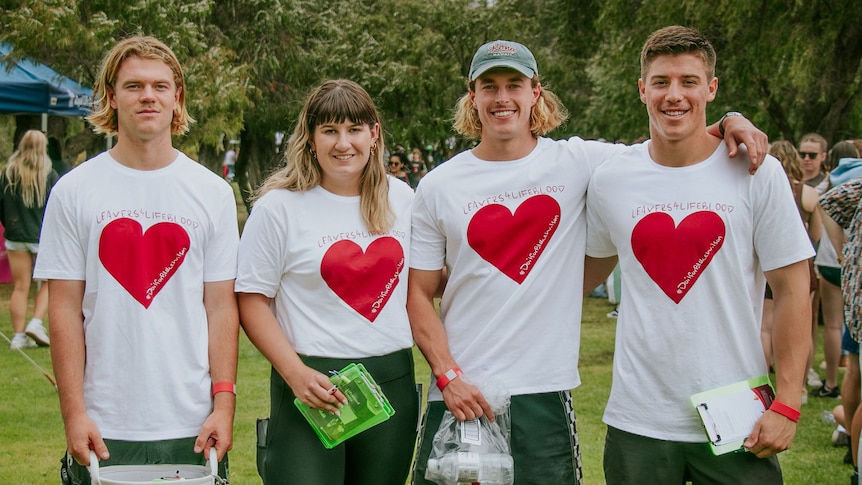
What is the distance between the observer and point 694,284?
3.17 m

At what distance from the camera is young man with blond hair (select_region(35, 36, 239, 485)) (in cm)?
318

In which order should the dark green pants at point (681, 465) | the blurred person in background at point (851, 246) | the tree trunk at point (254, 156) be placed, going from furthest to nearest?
1. the tree trunk at point (254, 156)
2. the blurred person in background at point (851, 246)
3. the dark green pants at point (681, 465)

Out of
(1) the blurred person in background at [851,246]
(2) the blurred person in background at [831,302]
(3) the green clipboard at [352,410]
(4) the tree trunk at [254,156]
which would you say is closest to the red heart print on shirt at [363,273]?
(3) the green clipboard at [352,410]

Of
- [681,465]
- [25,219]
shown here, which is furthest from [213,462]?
[25,219]

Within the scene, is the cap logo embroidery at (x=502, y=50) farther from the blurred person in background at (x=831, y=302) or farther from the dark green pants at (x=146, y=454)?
the blurred person in background at (x=831, y=302)

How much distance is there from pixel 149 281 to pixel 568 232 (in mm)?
1546

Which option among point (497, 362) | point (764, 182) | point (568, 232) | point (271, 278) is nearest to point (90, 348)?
point (271, 278)

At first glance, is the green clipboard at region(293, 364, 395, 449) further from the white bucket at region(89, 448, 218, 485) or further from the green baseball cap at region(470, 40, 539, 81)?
the green baseball cap at region(470, 40, 539, 81)

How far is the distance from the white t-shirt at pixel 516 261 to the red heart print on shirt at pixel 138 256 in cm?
Answer: 102

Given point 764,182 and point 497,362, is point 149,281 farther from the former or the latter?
point 764,182

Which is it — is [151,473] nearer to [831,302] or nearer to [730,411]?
[730,411]

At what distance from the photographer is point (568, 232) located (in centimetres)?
354

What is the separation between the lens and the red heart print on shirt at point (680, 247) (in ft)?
10.4

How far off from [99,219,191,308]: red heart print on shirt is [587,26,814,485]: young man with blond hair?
1.60 metres
